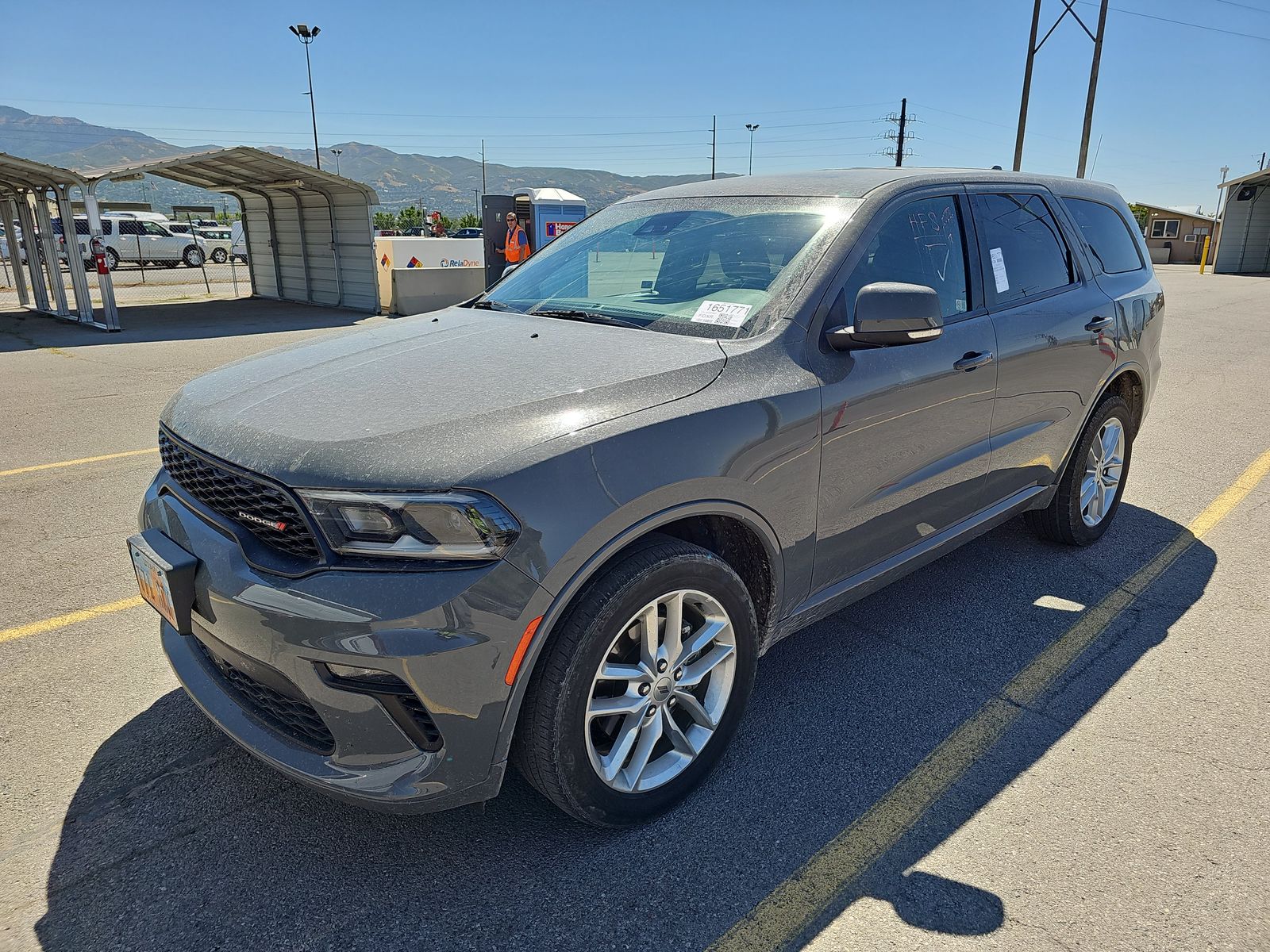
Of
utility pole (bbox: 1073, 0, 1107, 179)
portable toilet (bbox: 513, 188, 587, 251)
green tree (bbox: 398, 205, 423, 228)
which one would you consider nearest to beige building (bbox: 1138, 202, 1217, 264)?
utility pole (bbox: 1073, 0, 1107, 179)

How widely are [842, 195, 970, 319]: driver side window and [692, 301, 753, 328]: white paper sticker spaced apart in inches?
13.8

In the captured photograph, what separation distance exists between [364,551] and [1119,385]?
4.17 metres

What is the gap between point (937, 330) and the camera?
2.76 meters

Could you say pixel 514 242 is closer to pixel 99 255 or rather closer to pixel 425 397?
pixel 99 255

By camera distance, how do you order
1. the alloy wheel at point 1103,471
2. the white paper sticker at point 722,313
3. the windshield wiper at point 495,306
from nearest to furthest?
the white paper sticker at point 722,313
the windshield wiper at point 495,306
the alloy wheel at point 1103,471

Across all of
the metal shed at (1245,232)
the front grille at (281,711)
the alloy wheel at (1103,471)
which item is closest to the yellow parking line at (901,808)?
the alloy wheel at (1103,471)

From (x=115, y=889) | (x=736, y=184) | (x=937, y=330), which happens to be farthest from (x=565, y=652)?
(x=736, y=184)

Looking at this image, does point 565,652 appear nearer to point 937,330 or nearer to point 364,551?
point 364,551

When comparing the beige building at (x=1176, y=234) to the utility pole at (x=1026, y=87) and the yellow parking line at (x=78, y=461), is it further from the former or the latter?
the yellow parking line at (x=78, y=461)

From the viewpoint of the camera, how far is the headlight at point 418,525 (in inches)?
77.3

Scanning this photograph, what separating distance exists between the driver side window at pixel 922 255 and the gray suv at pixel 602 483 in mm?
13

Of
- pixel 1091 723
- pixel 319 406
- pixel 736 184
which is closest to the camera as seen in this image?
pixel 319 406

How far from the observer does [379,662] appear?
192 cm

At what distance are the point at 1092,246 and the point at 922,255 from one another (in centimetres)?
163
